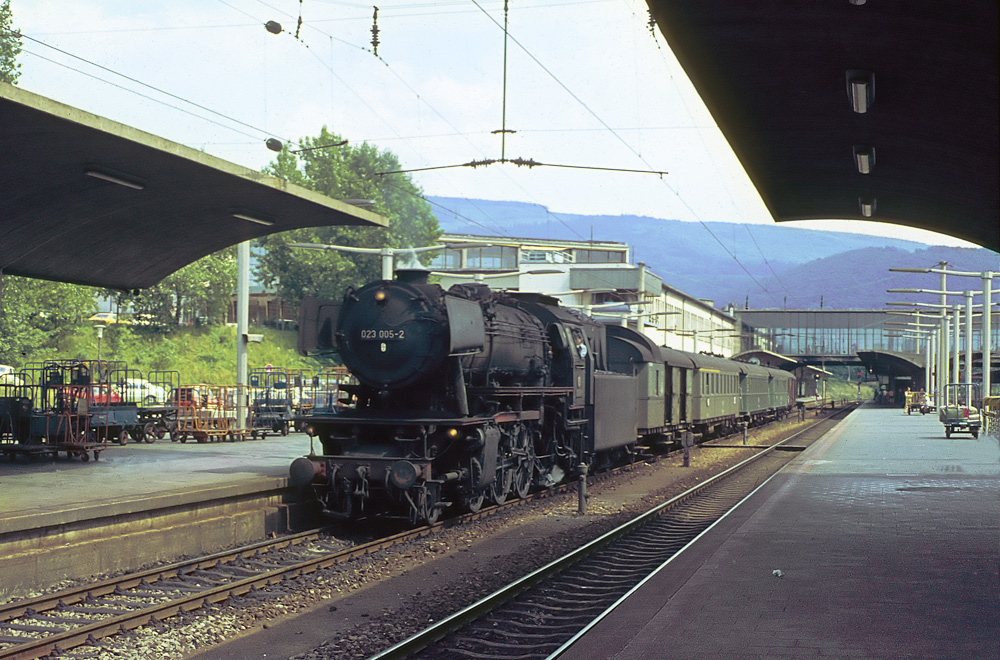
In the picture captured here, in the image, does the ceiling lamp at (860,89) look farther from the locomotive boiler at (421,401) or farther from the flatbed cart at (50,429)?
the flatbed cart at (50,429)

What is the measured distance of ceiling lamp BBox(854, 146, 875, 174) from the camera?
1055 centimetres

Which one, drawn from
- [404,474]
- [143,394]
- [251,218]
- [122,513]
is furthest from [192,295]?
[122,513]

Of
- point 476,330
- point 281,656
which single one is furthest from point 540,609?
point 476,330

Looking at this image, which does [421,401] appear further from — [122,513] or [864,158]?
[864,158]

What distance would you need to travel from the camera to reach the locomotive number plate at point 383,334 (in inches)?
462

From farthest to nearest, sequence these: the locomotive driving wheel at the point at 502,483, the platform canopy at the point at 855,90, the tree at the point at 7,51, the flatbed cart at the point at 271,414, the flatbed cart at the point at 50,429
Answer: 1. the tree at the point at 7,51
2. the flatbed cart at the point at 271,414
3. the flatbed cart at the point at 50,429
4. the locomotive driving wheel at the point at 502,483
5. the platform canopy at the point at 855,90

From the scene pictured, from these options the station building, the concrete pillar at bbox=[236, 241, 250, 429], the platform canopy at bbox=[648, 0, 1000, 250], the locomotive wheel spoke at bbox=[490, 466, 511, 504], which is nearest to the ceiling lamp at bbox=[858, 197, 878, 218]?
the platform canopy at bbox=[648, 0, 1000, 250]

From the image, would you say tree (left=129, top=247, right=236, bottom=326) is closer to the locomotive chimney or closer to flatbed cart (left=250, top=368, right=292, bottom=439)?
flatbed cart (left=250, top=368, right=292, bottom=439)

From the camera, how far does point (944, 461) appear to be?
20688 millimetres

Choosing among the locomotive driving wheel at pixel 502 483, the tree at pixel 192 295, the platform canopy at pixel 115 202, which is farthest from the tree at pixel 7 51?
the locomotive driving wheel at pixel 502 483

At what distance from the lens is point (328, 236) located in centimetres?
5478

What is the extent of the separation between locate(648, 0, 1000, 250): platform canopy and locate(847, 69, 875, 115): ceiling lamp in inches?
0.6

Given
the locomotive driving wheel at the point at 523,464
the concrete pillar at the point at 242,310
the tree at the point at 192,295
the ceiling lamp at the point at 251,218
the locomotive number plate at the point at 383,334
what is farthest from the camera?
the tree at the point at 192,295

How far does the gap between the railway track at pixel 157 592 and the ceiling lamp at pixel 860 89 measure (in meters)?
6.98
